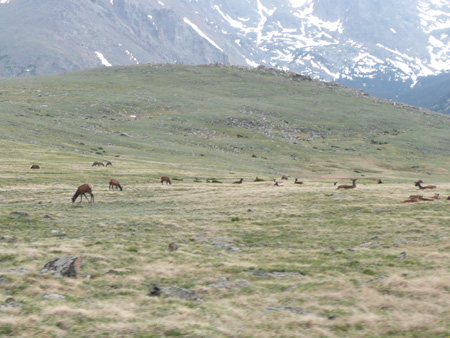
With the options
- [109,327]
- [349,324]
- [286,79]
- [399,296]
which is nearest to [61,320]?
[109,327]

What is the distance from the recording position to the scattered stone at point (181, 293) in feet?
51.3

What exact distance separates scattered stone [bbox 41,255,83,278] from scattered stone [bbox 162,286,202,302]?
12.1ft

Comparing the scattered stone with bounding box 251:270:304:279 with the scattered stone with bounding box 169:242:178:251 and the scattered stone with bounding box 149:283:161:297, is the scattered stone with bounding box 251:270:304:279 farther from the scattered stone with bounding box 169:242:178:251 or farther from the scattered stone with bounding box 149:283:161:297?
the scattered stone with bounding box 169:242:178:251

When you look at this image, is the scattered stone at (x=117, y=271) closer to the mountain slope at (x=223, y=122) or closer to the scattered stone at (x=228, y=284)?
the scattered stone at (x=228, y=284)

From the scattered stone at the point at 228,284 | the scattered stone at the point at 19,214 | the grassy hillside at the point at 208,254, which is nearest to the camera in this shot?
the grassy hillside at the point at 208,254

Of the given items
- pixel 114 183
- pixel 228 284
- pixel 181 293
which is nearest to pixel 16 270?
pixel 181 293

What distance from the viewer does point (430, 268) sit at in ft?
59.6

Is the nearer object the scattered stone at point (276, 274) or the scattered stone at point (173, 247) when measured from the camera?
the scattered stone at point (276, 274)

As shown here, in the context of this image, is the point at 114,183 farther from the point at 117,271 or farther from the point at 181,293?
the point at 181,293

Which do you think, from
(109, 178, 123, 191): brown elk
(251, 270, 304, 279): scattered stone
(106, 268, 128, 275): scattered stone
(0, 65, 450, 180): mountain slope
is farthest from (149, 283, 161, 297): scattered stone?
(0, 65, 450, 180): mountain slope

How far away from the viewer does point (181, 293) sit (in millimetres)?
15953

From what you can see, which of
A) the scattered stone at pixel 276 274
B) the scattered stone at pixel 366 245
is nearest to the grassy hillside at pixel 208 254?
the scattered stone at pixel 276 274

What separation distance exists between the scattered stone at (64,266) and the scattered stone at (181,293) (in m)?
3.69

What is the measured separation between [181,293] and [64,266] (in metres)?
4.89
